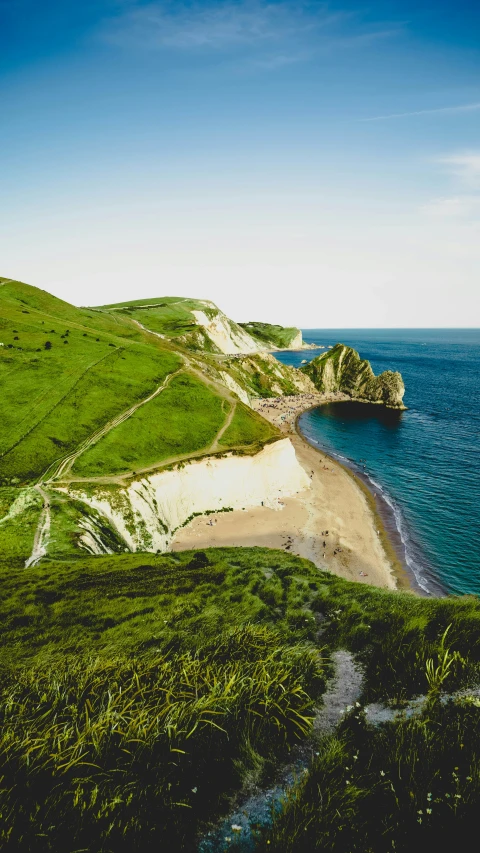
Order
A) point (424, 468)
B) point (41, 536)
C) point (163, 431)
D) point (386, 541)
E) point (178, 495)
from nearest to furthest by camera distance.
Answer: point (41, 536), point (386, 541), point (178, 495), point (163, 431), point (424, 468)

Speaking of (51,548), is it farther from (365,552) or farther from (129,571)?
(365,552)

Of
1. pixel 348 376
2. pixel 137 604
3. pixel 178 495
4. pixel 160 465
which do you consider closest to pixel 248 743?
pixel 137 604

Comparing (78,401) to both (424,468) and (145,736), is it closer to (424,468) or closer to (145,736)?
(145,736)

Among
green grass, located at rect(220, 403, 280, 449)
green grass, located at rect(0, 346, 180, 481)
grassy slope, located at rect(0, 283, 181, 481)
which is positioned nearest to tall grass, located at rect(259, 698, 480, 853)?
green grass, located at rect(0, 346, 180, 481)

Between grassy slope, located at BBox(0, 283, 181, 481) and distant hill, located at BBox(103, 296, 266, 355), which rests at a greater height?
distant hill, located at BBox(103, 296, 266, 355)

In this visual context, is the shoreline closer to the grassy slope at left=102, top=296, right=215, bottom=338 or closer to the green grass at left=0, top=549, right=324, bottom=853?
the green grass at left=0, top=549, right=324, bottom=853

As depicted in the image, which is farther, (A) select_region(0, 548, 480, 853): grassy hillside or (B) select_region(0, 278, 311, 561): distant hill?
(B) select_region(0, 278, 311, 561): distant hill
